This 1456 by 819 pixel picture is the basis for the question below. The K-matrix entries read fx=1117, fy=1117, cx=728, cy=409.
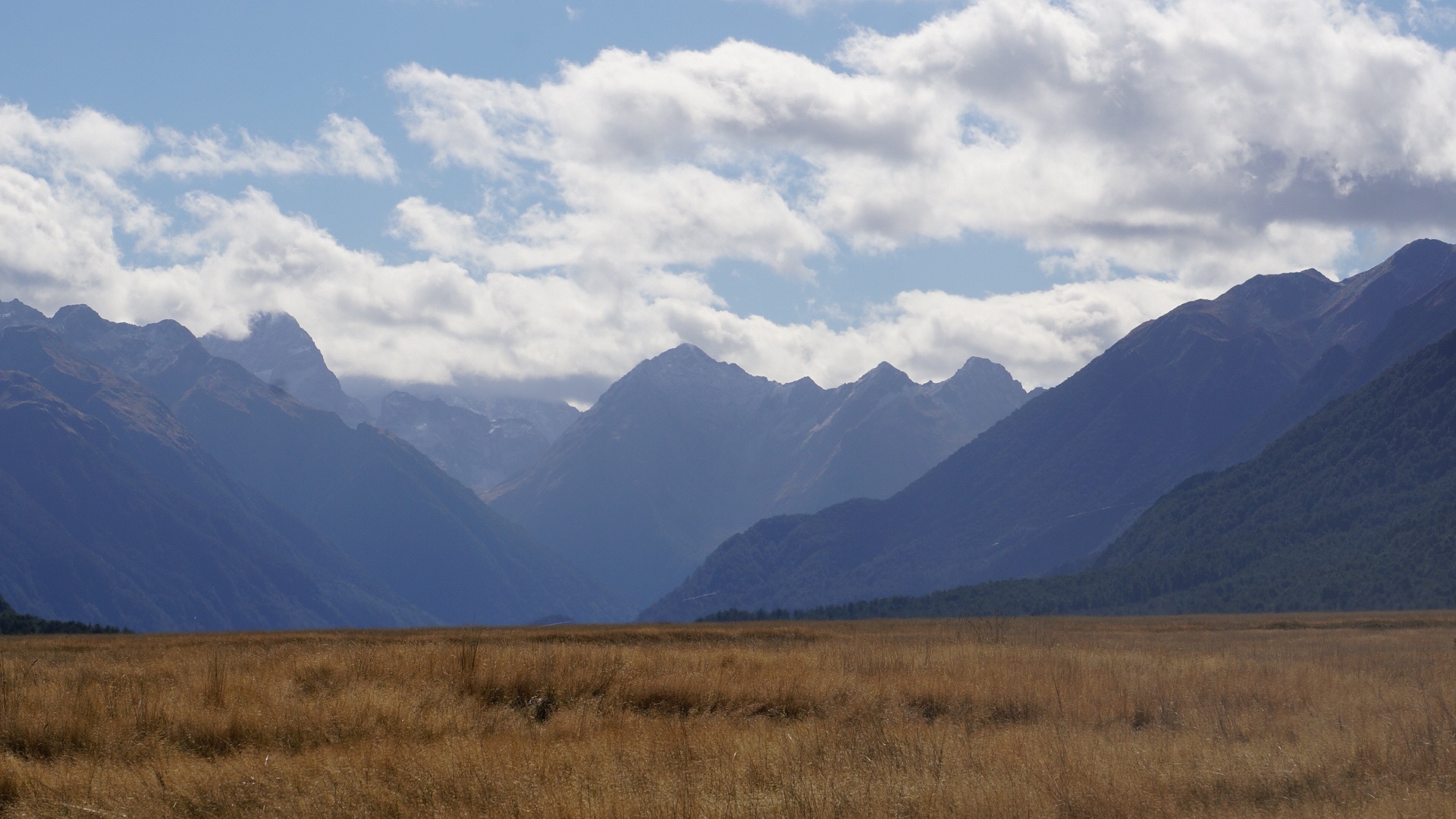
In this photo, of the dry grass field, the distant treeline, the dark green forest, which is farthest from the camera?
the dark green forest

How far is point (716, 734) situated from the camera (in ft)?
65.3

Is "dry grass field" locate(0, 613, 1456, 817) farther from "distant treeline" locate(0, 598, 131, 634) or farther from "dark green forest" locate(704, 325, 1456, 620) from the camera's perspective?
"dark green forest" locate(704, 325, 1456, 620)

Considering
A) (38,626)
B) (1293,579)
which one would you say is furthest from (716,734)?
(1293,579)

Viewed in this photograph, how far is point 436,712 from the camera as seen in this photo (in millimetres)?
20625

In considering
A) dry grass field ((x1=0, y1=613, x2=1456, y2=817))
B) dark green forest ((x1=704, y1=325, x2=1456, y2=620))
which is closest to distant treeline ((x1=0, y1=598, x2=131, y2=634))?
dry grass field ((x1=0, y1=613, x2=1456, y2=817))

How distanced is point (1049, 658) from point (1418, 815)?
17931 mm

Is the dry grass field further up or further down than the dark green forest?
further up

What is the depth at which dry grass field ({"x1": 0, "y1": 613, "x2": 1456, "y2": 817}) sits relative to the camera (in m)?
15.1

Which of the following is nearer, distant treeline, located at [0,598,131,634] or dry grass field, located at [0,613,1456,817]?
dry grass field, located at [0,613,1456,817]

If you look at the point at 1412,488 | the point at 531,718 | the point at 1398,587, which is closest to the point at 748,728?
the point at 531,718

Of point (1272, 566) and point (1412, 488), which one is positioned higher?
point (1412, 488)

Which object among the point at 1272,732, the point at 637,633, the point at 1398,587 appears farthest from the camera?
the point at 1398,587

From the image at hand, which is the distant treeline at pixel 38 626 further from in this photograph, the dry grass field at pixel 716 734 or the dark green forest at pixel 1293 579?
the dark green forest at pixel 1293 579

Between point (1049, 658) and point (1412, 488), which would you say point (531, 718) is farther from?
point (1412, 488)
